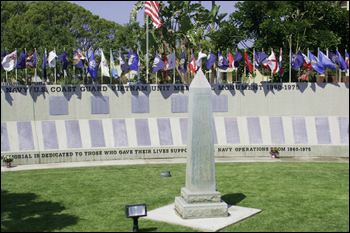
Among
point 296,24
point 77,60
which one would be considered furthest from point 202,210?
point 296,24

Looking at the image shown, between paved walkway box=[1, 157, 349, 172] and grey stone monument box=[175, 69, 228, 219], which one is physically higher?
grey stone monument box=[175, 69, 228, 219]

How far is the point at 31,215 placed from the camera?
43.6 ft

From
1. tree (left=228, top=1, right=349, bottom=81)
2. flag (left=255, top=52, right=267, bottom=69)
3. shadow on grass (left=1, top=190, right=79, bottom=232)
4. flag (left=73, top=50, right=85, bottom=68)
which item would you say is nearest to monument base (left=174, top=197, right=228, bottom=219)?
shadow on grass (left=1, top=190, right=79, bottom=232)

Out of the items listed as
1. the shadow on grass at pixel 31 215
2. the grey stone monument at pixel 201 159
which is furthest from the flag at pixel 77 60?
the grey stone monument at pixel 201 159

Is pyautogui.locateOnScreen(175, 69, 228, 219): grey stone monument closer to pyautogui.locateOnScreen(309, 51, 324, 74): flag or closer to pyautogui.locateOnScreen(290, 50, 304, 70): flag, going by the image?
pyautogui.locateOnScreen(290, 50, 304, 70): flag

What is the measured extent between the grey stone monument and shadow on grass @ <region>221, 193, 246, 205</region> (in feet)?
6.49

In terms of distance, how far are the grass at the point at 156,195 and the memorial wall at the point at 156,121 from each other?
2346mm

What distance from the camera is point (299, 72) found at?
30.2 meters

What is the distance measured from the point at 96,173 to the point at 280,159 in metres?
9.83

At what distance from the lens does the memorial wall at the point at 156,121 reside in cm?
2312

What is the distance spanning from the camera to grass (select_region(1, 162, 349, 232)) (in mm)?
12289

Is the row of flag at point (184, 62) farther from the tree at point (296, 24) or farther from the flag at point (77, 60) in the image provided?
the tree at point (296, 24)

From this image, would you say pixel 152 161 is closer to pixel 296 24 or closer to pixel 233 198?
pixel 233 198

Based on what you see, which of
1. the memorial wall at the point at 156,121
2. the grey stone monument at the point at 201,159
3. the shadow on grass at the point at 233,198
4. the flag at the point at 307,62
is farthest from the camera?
the flag at the point at 307,62
